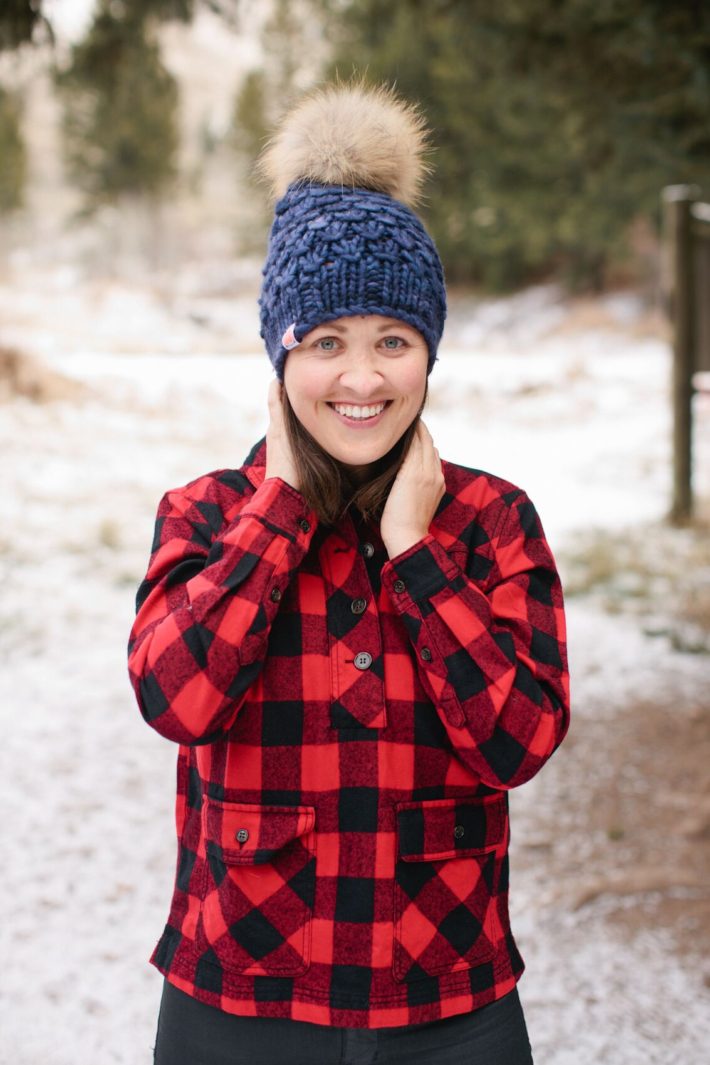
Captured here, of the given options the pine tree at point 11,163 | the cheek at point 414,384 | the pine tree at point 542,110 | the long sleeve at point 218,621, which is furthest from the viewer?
the pine tree at point 11,163

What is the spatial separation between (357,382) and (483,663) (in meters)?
0.41

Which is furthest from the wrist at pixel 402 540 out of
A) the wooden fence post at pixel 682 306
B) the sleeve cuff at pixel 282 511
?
the wooden fence post at pixel 682 306

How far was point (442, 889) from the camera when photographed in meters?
1.42

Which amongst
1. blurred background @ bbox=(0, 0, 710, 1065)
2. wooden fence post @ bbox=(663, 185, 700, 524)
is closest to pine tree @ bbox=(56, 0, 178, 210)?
blurred background @ bbox=(0, 0, 710, 1065)

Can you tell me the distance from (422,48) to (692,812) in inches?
1060

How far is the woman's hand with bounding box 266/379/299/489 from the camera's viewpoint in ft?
4.82

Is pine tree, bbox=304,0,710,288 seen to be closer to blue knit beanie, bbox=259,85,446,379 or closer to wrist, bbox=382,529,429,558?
blue knit beanie, bbox=259,85,446,379

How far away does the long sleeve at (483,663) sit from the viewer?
1.36 metres

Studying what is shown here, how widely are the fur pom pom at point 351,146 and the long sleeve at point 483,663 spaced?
1.73ft

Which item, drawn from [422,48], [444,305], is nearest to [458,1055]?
[444,305]

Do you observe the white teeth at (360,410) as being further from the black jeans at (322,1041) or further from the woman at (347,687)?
the black jeans at (322,1041)

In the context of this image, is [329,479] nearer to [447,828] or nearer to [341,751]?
[341,751]

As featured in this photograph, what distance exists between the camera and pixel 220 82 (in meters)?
126

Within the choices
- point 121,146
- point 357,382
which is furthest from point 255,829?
point 121,146
